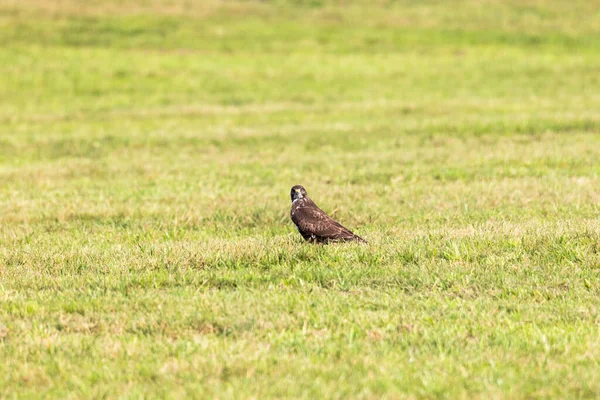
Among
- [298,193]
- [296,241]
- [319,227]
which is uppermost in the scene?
[298,193]

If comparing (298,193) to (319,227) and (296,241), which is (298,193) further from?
(319,227)

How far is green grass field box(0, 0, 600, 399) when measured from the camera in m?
5.29

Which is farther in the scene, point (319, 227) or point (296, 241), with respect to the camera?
point (296, 241)

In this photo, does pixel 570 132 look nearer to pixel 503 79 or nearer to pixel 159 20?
pixel 503 79

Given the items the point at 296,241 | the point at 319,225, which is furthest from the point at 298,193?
the point at 319,225

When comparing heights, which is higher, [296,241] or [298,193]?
[298,193]

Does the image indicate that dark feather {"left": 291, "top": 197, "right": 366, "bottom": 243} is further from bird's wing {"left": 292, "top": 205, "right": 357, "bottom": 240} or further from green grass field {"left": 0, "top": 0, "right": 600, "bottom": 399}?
green grass field {"left": 0, "top": 0, "right": 600, "bottom": 399}

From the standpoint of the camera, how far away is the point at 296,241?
8.80m

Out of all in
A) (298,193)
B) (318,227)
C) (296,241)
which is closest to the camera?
(318,227)

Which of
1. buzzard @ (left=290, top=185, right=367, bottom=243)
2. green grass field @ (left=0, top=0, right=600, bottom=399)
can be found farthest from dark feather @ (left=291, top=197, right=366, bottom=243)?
green grass field @ (left=0, top=0, right=600, bottom=399)

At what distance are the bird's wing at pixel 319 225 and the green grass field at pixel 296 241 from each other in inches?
10.4

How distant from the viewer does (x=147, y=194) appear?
1311 centimetres

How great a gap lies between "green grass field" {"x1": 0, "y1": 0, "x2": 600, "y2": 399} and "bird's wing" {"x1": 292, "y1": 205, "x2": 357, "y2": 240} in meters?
0.26

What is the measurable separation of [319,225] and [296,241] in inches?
16.3
